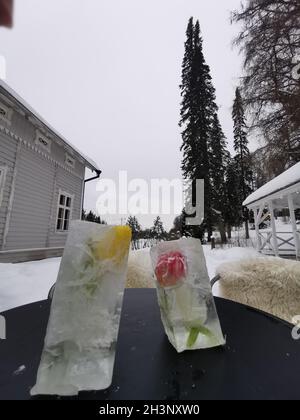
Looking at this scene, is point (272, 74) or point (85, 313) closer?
point (85, 313)

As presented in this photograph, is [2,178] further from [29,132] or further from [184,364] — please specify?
[184,364]

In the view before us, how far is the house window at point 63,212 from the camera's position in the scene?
283 inches

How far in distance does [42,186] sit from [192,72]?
Answer: 49.6 ft

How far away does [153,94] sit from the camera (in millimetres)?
17500

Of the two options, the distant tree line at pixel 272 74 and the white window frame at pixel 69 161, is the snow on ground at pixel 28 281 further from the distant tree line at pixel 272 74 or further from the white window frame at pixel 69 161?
the distant tree line at pixel 272 74

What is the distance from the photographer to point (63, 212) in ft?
24.1

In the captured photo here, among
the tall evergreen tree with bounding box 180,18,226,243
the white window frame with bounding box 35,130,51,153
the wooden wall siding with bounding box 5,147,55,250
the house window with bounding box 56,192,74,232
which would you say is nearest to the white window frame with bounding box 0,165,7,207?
the wooden wall siding with bounding box 5,147,55,250

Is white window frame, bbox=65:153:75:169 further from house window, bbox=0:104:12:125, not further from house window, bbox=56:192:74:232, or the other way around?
house window, bbox=0:104:12:125

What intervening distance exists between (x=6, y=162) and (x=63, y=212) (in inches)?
101

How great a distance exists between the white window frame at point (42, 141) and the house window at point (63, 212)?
1.55 m

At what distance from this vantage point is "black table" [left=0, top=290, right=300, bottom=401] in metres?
0.46

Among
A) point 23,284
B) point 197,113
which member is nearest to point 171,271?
point 23,284
